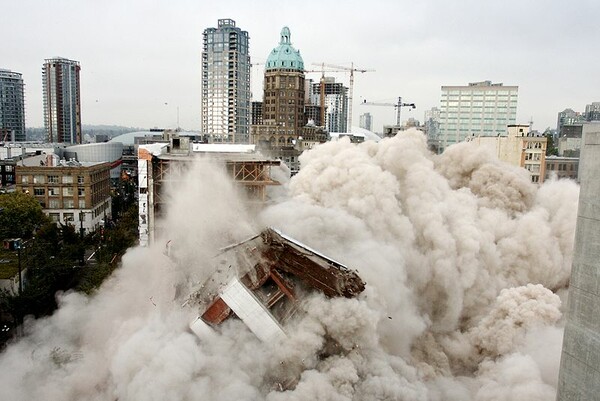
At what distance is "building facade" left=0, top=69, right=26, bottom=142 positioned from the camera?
99188 millimetres

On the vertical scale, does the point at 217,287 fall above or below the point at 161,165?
below

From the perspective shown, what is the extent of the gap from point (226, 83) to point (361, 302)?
72825mm

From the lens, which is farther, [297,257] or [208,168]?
[208,168]

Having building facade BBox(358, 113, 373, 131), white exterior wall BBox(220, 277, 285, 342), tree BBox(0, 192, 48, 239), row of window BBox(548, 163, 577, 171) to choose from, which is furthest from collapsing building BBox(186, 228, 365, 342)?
building facade BBox(358, 113, 373, 131)

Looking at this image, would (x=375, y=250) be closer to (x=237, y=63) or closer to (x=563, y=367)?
(x=563, y=367)

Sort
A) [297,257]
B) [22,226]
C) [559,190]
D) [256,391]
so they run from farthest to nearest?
[22,226] < [559,190] < [297,257] < [256,391]

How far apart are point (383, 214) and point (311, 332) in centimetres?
610

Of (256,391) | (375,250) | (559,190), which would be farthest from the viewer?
(559,190)

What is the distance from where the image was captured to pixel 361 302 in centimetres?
1259

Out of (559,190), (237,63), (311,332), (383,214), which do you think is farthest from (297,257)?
(237,63)

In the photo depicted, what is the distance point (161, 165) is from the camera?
18.5m

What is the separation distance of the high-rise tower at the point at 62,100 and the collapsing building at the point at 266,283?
296ft

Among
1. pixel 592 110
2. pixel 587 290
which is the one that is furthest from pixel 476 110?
pixel 587 290

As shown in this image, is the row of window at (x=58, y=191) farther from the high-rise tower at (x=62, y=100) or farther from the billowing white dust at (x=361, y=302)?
the high-rise tower at (x=62, y=100)
